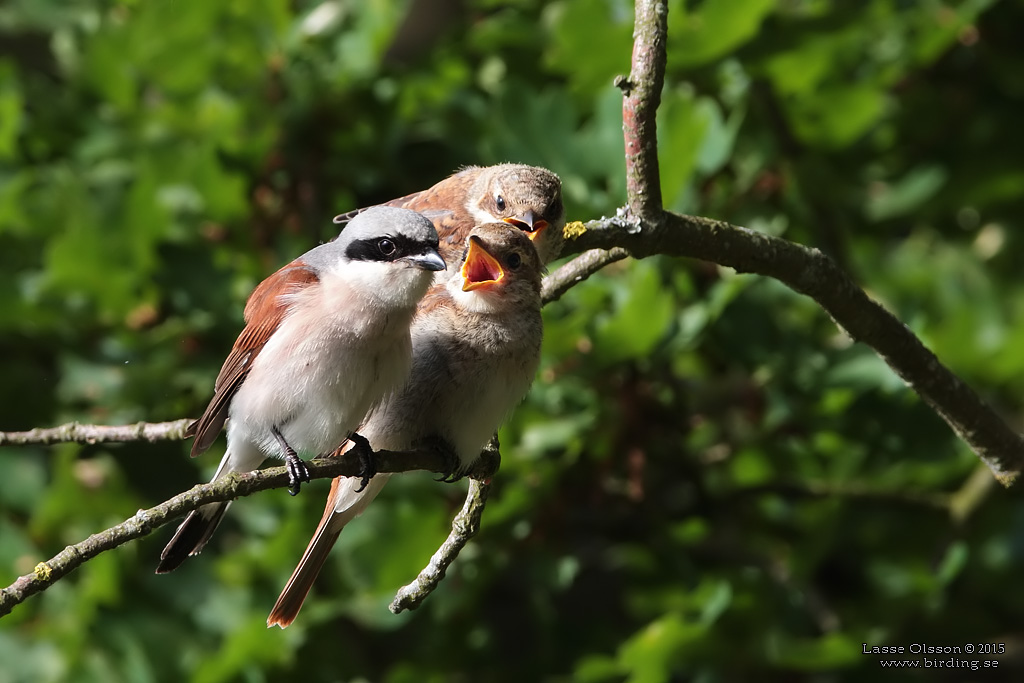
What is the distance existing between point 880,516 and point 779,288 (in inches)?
39.5

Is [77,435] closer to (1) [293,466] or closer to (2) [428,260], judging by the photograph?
(1) [293,466]

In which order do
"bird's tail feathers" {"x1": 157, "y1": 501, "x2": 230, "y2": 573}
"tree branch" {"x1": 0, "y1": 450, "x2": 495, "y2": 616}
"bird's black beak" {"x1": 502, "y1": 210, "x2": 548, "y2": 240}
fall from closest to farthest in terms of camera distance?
"tree branch" {"x1": 0, "y1": 450, "x2": 495, "y2": 616} < "bird's tail feathers" {"x1": 157, "y1": 501, "x2": 230, "y2": 573} < "bird's black beak" {"x1": 502, "y1": 210, "x2": 548, "y2": 240}

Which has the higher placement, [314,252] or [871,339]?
[871,339]

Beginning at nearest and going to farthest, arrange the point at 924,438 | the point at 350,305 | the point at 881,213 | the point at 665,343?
the point at 350,305
the point at 665,343
the point at 924,438
the point at 881,213

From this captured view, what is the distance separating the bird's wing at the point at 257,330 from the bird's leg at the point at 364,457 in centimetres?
32

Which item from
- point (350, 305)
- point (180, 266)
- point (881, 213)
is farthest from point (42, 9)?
point (881, 213)

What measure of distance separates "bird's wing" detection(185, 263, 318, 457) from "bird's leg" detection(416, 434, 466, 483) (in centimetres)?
43

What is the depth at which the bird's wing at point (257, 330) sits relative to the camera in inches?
103

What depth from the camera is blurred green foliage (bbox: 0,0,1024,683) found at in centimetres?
342

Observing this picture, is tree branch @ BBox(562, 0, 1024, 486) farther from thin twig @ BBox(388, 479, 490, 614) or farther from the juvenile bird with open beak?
thin twig @ BBox(388, 479, 490, 614)

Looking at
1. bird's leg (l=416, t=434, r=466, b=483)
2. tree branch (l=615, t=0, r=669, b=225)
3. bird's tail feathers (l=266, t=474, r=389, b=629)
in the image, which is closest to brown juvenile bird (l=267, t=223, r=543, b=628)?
bird's leg (l=416, t=434, r=466, b=483)

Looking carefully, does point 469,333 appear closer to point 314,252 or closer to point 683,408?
point 314,252

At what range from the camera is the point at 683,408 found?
3705 mm

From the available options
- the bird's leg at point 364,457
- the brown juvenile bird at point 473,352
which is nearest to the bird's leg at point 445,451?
the brown juvenile bird at point 473,352
